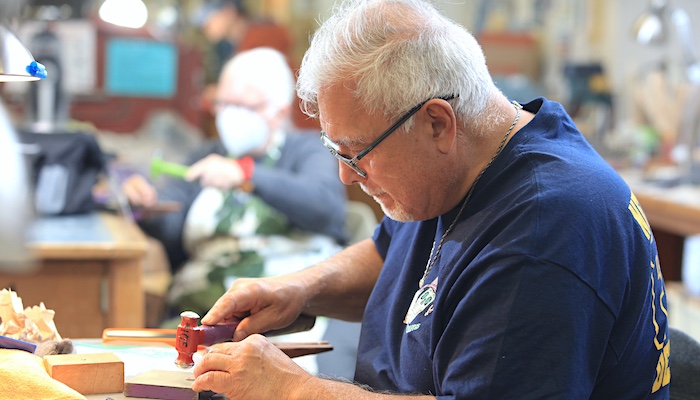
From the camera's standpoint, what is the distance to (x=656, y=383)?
1.59 meters

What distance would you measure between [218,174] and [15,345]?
200 cm

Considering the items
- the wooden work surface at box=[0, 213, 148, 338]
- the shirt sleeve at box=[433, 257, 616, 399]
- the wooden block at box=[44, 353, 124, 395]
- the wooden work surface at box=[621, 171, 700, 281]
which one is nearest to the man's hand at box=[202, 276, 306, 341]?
the wooden block at box=[44, 353, 124, 395]

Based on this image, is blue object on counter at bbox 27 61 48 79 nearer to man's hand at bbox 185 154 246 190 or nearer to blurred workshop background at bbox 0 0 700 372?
blurred workshop background at bbox 0 0 700 372

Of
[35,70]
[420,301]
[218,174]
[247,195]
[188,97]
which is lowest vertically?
[188,97]

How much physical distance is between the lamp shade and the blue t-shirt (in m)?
0.77

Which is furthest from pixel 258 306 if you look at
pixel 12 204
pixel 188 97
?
pixel 188 97

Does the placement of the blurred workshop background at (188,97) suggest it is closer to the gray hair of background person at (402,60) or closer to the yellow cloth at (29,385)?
the gray hair of background person at (402,60)

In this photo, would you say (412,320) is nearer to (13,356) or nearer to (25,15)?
(13,356)

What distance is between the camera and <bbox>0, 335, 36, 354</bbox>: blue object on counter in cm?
157

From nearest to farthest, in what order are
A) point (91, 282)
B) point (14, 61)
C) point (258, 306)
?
point (14, 61)
point (258, 306)
point (91, 282)

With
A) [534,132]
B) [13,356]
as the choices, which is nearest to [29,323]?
[13,356]

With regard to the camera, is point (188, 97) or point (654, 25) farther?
point (188, 97)

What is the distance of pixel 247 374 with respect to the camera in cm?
150

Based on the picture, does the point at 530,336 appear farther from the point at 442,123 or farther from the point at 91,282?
the point at 91,282
